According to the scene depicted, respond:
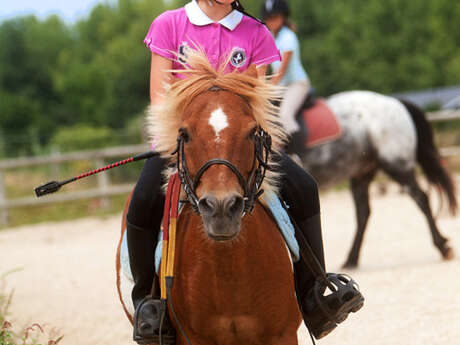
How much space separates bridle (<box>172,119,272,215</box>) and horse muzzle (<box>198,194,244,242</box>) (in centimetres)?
10

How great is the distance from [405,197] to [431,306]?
311 inches

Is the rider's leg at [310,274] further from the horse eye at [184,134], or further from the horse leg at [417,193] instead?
the horse leg at [417,193]

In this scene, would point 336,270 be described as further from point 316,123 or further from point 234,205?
point 234,205

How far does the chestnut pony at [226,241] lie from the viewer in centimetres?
253

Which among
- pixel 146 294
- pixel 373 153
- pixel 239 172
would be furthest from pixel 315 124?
pixel 239 172

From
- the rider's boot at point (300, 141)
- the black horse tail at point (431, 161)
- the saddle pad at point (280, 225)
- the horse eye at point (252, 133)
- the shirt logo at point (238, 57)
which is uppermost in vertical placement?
the shirt logo at point (238, 57)

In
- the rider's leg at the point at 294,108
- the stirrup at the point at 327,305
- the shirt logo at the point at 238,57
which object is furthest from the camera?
the rider's leg at the point at 294,108

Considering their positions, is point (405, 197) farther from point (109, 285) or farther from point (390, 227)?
point (109, 285)

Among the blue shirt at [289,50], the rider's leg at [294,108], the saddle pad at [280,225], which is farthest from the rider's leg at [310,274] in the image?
the rider's leg at [294,108]

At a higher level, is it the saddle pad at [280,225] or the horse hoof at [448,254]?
the saddle pad at [280,225]

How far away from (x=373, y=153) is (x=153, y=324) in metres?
5.19

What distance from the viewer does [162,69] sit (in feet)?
9.93

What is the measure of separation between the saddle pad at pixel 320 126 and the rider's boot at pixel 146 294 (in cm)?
457

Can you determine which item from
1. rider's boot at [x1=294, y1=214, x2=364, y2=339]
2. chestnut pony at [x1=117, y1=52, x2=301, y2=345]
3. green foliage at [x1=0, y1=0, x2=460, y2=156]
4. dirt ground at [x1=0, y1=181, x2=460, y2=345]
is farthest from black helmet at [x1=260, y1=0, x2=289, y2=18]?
green foliage at [x1=0, y1=0, x2=460, y2=156]
